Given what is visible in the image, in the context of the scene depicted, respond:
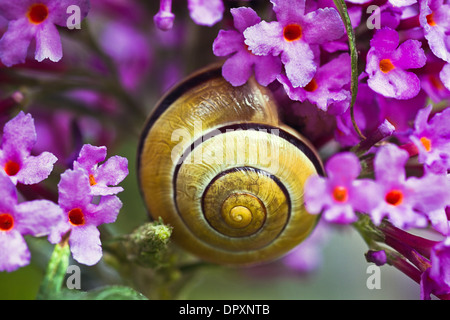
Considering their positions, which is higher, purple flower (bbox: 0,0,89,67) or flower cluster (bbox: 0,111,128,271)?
purple flower (bbox: 0,0,89,67)

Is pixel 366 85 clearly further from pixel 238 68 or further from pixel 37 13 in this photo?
pixel 37 13

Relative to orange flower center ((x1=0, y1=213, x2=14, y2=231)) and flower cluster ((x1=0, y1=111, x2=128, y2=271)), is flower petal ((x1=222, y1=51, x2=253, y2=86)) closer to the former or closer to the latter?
flower cluster ((x1=0, y1=111, x2=128, y2=271))

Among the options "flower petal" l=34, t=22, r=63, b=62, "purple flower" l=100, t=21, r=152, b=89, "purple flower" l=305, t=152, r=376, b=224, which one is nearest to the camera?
"purple flower" l=305, t=152, r=376, b=224

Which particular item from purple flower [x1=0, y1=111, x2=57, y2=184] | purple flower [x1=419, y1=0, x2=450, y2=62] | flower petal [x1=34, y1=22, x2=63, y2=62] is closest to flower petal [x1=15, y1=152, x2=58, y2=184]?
purple flower [x1=0, y1=111, x2=57, y2=184]

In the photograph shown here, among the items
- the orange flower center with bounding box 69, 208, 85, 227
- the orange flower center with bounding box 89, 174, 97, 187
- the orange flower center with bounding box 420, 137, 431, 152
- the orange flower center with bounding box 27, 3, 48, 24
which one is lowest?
the orange flower center with bounding box 69, 208, 85, 227

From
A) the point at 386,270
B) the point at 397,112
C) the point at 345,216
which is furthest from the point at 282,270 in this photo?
the point at 345,216
